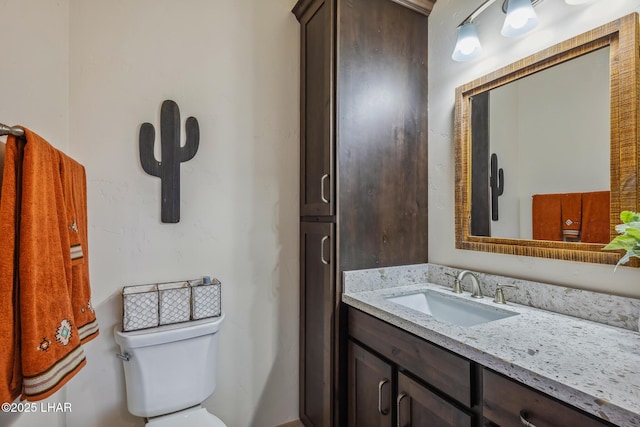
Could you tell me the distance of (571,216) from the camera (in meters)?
1.16

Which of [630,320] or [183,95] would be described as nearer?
[630,320]

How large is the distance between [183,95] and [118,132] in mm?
350

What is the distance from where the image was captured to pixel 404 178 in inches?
64.9

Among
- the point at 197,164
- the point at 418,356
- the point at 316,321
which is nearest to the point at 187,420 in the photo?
the point at 316,321

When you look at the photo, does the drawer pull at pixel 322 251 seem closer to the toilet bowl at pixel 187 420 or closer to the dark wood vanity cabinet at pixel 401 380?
the dark wood vanity cabinet at pixel 401 380

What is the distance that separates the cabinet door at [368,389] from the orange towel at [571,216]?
831mm

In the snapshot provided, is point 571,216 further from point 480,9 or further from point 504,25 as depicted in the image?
point 480,9

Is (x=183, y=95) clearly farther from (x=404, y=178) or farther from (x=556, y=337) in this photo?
(x=556, y=337)

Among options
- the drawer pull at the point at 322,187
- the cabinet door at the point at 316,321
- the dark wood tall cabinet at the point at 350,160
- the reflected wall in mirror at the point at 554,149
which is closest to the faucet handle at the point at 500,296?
the reflected wall in mirror at the point at 554,149

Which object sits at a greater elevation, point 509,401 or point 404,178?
point 404,178

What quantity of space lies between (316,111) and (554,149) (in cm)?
106

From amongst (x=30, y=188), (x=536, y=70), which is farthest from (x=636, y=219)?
(x=30, y=188)

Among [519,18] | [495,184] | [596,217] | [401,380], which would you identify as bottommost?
[401,380]

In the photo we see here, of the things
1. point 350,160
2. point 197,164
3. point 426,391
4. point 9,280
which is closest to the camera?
point 9,280
